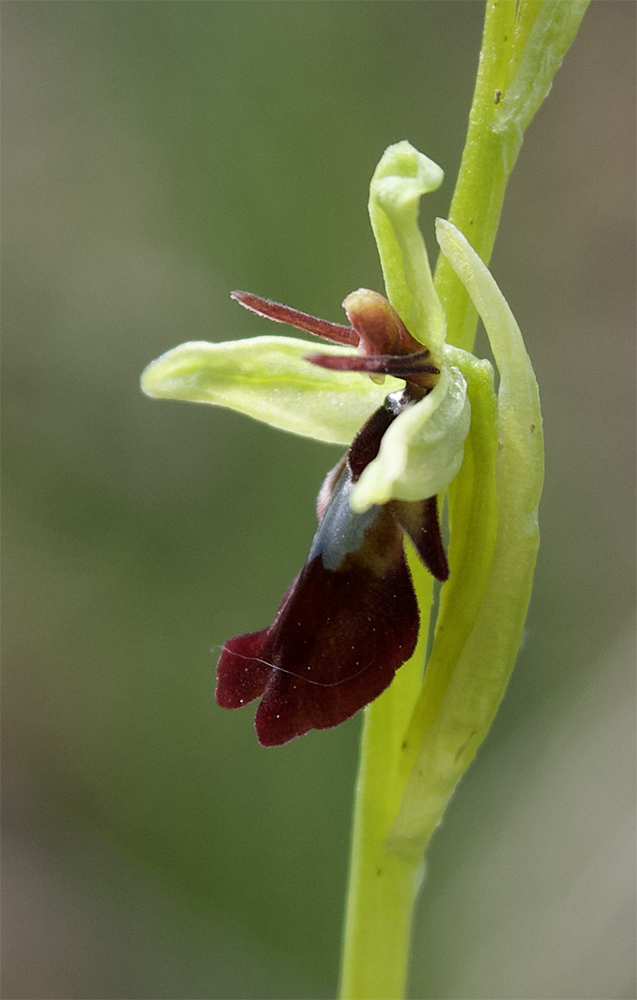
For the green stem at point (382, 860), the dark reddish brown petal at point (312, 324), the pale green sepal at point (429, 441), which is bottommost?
the green stem at point (382, 860)

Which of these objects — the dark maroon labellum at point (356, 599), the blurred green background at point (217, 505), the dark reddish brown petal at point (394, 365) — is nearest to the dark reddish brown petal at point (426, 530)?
the dark maroon labellum at point (356, 599)

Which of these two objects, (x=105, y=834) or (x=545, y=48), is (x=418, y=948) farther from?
(x=545, y=48)

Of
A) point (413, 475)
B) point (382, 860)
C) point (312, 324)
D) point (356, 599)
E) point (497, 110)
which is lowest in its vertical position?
point (382, 860)

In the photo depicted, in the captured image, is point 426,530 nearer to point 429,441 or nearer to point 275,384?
point 429,441

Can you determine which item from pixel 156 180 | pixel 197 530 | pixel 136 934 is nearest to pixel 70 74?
pixel 156 180

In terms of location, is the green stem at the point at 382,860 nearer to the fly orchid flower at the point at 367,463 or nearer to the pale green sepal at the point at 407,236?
the fly orchid flower at the point at 367,463

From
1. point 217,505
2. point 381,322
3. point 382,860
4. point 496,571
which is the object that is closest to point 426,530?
point 496,571

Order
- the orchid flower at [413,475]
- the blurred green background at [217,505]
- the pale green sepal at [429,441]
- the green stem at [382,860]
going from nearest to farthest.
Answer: the pale green sepal at [429,441] → the orchid flower at [413,475] → the green stem at [382,860] → the blurred green background at [217,505]
